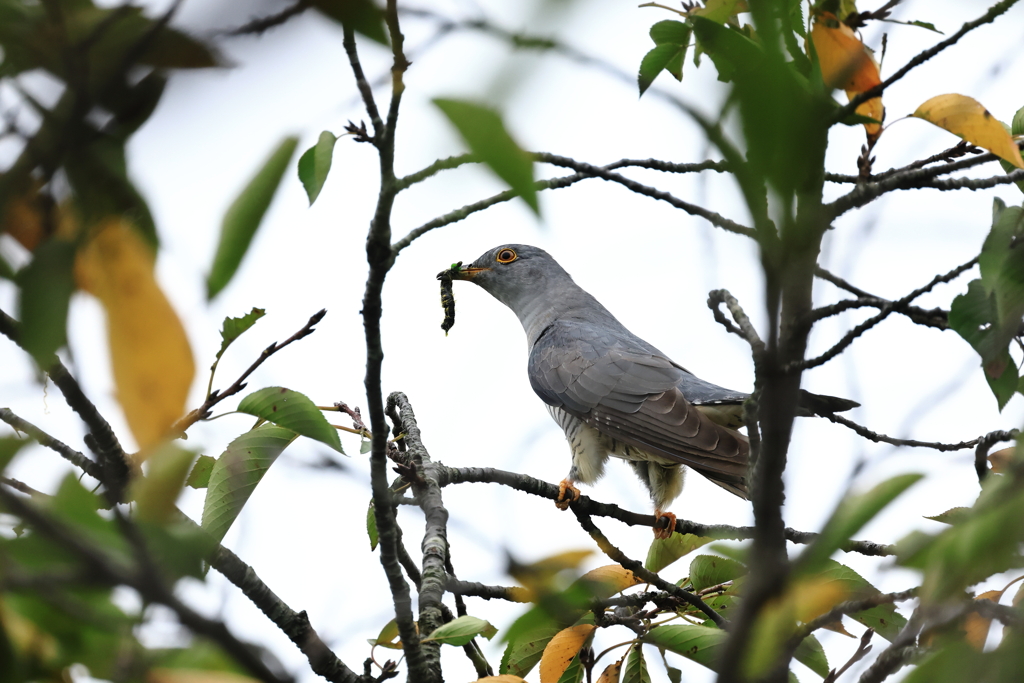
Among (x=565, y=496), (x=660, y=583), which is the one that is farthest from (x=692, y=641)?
(x=565, y=496)

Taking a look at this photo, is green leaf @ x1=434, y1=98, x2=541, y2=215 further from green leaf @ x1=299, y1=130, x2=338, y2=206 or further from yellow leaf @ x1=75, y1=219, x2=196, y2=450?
green leaf @ x1=299, y1=130, x2=338, y2=206

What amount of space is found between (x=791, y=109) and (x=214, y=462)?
241 centimetres

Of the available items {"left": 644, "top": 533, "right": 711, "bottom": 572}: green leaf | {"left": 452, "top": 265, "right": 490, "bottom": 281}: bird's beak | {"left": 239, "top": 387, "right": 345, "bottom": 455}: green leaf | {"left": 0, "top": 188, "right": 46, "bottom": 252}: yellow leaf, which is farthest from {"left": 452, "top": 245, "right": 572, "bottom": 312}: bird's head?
{"left": 0, "top": 188, "right": 46, "bottom": 252}: yellow leaf

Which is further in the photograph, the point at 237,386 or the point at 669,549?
the point at 669,549

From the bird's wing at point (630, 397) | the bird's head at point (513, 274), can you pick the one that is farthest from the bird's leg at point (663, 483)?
the bird's head at point (513, 274)

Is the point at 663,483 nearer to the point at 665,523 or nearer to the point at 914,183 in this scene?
the point at 665,523

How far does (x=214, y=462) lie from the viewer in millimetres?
2600

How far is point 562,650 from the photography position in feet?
8.50

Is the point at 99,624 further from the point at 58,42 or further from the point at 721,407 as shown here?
the point at 721,407

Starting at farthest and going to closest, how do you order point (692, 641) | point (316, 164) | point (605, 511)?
point (605, 511) < point (692, 641) < point (316, 164)

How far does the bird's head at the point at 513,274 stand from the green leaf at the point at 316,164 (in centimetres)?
548

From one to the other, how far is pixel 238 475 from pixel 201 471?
47 cm

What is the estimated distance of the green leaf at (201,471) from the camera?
2.61 meters

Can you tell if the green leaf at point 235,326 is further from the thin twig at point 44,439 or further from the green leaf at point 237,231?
the green leaf at point 237,231
